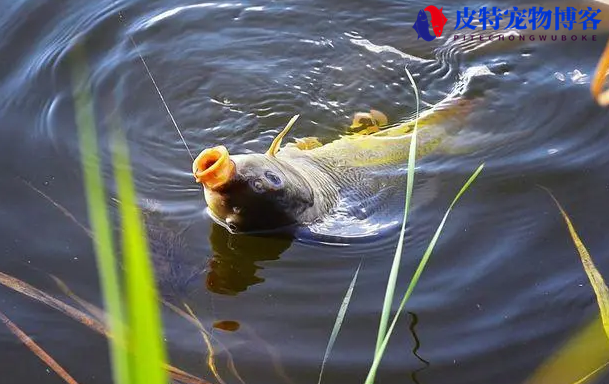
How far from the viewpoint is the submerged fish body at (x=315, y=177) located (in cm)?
350

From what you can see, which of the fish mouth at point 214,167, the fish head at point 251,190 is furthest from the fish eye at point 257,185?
the fish mouth at point 214,167

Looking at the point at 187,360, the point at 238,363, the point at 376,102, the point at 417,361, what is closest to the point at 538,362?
the point at 417,361

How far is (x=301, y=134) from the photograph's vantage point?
15.3 ft

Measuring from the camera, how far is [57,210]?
3975 millimetres

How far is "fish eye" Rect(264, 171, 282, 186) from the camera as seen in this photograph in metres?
3.59

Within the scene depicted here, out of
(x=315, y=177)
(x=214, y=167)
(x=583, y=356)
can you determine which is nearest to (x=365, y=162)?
(x=315, y=177)

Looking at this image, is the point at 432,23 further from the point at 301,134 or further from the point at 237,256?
the point at 237,256

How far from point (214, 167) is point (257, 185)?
0.90ft

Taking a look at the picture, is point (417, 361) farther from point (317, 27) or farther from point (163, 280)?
point (317, 27)

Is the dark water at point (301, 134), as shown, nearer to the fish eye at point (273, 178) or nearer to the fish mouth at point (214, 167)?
the fish eye at point (273, 178)

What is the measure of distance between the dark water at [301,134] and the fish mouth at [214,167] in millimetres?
517

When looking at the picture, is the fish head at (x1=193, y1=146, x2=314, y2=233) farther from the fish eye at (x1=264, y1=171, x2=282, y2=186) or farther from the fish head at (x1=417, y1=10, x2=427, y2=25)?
the fish head at (x1=417, y1=10, x2=427, y2=25)

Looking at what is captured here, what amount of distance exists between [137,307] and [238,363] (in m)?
2.22

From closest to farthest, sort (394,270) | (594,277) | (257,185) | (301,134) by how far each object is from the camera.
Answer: (394,270) < (257,185) < (594,277) < (301,134)
